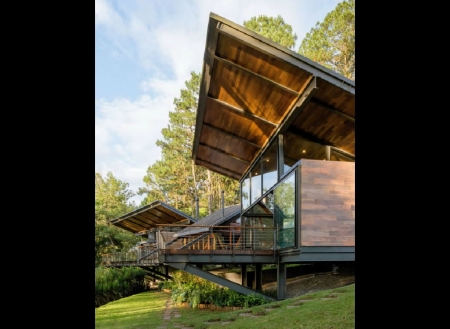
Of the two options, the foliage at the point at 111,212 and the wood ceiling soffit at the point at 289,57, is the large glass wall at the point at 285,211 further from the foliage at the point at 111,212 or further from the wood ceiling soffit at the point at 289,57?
the foliage at the point at 111,212

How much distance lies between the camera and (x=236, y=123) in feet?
32.3

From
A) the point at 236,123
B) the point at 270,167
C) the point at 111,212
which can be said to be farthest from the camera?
the point at 111,212

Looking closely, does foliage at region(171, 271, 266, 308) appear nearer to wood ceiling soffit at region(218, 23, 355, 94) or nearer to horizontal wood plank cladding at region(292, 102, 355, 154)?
horizontal wood plank cladding at region(292, 102, 355, 154)

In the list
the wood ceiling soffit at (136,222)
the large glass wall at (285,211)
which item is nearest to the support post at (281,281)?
the large glass wall at (285,211)

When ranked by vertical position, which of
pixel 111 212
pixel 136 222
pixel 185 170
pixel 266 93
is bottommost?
pixel 136 222

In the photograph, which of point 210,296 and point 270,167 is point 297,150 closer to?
point 270,167

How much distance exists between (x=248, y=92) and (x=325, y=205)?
3.00m

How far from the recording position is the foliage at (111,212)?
2306cm

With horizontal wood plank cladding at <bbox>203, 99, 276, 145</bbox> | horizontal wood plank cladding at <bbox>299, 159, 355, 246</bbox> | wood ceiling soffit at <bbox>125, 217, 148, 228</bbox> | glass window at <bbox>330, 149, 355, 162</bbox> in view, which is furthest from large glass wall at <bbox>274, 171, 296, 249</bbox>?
wood ceiling soffit at <bbox>125, 217, 148, 228</bbox>

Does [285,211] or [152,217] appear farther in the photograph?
[152,217]

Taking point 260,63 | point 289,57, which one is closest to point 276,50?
point 289,57

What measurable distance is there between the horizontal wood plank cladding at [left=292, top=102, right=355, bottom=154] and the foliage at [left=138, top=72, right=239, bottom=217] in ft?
58.9

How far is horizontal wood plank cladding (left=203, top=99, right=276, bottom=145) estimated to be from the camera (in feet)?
30.3

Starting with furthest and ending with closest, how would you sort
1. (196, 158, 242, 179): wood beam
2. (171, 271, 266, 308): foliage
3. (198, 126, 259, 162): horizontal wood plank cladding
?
(196, 158, 242, 179): wood beam → (198, 126, 259, 162): horizontal wood plank cladding → (171, 271, 266, 308): foliage
